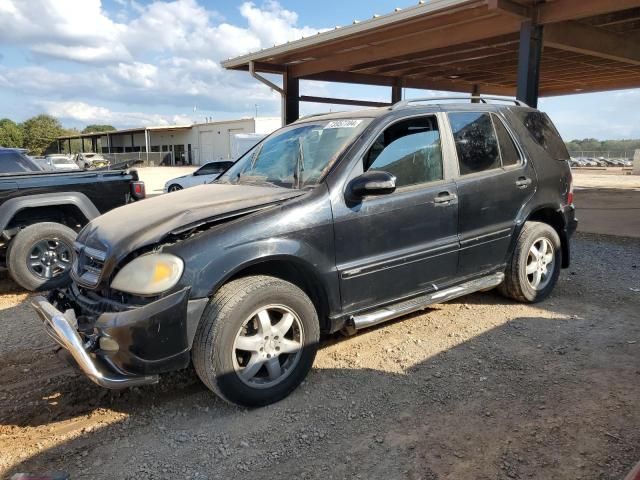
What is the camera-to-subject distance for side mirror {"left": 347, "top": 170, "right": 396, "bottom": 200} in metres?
3.42

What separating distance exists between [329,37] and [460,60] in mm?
4241

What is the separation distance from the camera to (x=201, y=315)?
2965 millimetres

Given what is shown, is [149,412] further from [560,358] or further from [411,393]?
[560,358]

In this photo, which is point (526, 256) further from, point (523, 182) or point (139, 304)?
point (139, 304)

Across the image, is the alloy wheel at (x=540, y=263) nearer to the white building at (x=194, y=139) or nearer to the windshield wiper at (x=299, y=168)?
the windshield wiper at (x=299, y=168)

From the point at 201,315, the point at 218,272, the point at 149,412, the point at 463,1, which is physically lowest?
the point at 149,412

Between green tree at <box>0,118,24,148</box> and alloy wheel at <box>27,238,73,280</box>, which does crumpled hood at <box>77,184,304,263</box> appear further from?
green tree at <box>0,118,24,148</box>

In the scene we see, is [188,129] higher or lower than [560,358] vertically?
higher

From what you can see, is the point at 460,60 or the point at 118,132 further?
the point at 118,132

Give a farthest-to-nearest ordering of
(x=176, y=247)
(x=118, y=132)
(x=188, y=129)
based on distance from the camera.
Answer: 1. (x=118, y=132)
2. (x=188, y=129)
3. (x=176, y=247)

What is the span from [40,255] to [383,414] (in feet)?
15.5

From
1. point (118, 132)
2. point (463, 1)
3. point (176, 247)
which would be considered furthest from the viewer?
point (118, 132)

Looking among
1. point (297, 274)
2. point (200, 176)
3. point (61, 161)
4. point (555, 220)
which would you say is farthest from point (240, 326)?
point (61, 161)

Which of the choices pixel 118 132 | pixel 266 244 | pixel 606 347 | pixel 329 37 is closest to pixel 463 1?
pixel 329 37
